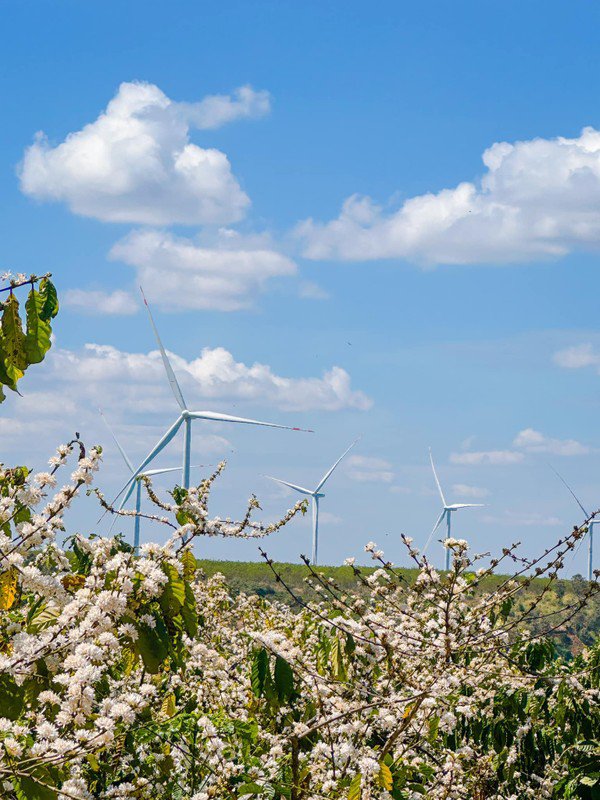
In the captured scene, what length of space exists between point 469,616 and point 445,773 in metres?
1.36

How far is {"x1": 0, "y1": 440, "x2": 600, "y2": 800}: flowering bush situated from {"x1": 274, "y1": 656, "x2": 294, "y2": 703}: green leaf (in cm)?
1

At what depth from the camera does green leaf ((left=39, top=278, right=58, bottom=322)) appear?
5146 mm

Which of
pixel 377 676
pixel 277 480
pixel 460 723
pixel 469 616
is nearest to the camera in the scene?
pixel 469 616

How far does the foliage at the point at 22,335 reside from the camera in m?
5.03

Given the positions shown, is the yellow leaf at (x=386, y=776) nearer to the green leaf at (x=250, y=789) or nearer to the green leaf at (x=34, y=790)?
the green leaf at (x=250, y=789)

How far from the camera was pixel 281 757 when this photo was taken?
22.8ft

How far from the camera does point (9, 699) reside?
4609 mm

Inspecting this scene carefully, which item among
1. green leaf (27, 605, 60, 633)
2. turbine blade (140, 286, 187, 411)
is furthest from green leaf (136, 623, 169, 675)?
turbine blade (140, 286, 187, 411)

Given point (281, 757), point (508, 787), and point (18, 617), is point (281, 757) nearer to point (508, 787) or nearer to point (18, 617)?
point (18, 617)

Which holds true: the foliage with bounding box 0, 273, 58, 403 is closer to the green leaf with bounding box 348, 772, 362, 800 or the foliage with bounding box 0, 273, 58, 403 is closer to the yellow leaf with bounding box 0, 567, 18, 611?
the yellow leaf with bounding box 0, 567, 18, 611

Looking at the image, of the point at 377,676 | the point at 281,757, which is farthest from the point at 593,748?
the point at 281,757

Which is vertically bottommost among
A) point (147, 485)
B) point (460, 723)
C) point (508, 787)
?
point (508, 787)

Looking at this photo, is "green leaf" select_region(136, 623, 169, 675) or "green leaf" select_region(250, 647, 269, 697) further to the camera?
Answer: "green leaf" select_region(250, 647, 269, 697)

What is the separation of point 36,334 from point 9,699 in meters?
1.72
